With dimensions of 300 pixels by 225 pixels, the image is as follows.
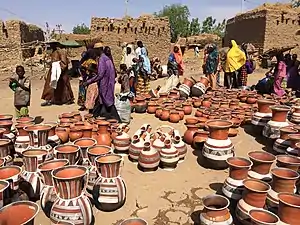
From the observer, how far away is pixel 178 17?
4188 cm

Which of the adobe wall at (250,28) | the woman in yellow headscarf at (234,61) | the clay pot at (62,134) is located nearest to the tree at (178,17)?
the adobe wall at (250,28)

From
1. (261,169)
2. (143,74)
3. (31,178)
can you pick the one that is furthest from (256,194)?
(143,74)

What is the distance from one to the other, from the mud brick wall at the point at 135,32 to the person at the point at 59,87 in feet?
22.4

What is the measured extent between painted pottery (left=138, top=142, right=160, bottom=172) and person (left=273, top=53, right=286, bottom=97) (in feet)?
14.6

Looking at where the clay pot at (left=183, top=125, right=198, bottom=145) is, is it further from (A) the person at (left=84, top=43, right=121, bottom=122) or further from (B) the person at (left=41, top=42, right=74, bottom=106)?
(B) the person at (left=41, top=42, right=74, bottom=106)

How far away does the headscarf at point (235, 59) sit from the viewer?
7.43 metres

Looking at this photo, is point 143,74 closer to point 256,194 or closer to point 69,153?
point 69,153

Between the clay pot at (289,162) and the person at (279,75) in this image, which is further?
the person at (279,75)

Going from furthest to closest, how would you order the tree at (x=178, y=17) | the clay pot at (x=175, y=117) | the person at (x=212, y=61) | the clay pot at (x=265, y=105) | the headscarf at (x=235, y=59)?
1. the tree at (x=178, y=17)
2. the headscarf at (x=235, y=59)
3. the person at (x=212, y=61)
4. the clay pot at (x=175, y=117)
5. the clay pot at (x=265, y=105)

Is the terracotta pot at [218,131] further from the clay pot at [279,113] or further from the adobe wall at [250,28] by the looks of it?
the adobe wall at [250,28]

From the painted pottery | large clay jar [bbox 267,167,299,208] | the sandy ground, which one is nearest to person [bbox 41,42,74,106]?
the sandy ground

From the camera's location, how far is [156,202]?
115 inches

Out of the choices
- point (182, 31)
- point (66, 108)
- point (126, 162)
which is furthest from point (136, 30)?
point (182, 31)

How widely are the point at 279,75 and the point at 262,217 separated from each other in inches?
207
